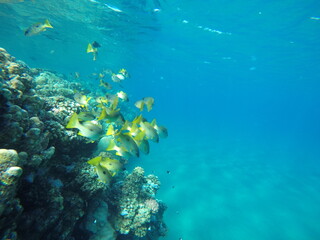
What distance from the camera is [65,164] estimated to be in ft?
14.6

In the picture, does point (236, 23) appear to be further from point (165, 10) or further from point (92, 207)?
point (92, 207)

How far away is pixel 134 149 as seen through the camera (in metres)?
3.77

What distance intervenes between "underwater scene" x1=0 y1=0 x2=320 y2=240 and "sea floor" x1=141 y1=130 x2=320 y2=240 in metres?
0.09

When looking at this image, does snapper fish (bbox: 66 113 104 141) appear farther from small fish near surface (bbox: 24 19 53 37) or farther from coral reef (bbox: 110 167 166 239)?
small fish near surface (bbox: 24 19 53 37)

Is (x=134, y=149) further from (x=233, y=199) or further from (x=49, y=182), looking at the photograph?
(x=233, y=199)

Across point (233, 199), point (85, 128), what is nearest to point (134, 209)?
point (85, 128)

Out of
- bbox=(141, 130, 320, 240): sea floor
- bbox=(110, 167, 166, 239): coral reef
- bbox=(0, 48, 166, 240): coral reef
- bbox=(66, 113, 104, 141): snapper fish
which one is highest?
bbox=(66, 113, 104, 141): snapper fish

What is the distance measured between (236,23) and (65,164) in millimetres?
22976

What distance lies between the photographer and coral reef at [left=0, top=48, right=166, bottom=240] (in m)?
2.74

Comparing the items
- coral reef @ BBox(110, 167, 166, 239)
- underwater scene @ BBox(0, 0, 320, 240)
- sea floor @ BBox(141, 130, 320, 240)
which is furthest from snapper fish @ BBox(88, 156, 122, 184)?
sea floor @ BBox(141, 130, 320, 240)

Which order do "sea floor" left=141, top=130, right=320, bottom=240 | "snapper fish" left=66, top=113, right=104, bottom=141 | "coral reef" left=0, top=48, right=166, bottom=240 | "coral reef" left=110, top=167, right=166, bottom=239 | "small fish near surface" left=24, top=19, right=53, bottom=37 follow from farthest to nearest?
1. "sea floor" left=141, top=130, right=320, bottom=240
2. "small fish near surface" left=24, top=19, right=53, bottom=37
3. "coral reef" left=110, top=167, right=166, bottom=239
4. "snapper fish" left=66, top=113, right=104, bottom=141
5. "coral reef" left=0, top=48, right=166, bottom=240

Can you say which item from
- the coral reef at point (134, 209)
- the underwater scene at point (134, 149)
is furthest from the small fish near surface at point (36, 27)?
the coral reef at point (134, 209)

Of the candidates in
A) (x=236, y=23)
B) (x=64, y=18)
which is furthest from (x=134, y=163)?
(x=64, y=18)

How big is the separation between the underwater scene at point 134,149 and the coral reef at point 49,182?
2 cm
